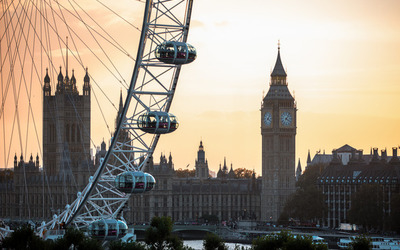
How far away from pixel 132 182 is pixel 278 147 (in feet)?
296

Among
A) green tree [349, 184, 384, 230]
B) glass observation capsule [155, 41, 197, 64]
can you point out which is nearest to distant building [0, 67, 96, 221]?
green tree [349, 184, 384, 230]

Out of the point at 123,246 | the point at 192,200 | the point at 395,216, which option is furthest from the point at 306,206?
the point at 123,246

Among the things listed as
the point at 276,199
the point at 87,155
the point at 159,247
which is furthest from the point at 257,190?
the point at 159,247

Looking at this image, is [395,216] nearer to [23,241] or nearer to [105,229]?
[105,229]

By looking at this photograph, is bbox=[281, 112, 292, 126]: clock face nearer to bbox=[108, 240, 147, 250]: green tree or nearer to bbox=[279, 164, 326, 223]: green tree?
bbox=[279, 164, 326, 223]: green tree

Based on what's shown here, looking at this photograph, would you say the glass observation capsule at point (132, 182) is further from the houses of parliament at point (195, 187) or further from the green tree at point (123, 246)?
the houses of parliament at point (195, 187)

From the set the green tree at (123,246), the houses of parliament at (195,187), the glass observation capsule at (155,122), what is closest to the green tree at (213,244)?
the green tree at (123,246)

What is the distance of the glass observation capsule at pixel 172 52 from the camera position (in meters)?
80.8

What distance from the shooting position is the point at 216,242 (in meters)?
94.8

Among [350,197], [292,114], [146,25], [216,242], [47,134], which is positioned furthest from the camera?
[47,134]

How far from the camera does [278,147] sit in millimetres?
171500

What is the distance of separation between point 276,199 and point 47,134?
35.7m

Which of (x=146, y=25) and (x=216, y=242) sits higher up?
(x=146, y=25)

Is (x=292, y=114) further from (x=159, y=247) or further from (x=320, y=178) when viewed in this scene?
(x=159, y=247)
